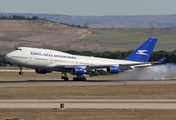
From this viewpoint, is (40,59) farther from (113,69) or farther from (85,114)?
(85,114)

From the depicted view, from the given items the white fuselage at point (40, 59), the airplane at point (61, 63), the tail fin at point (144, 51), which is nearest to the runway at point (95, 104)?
the airplane at point (61, 63)

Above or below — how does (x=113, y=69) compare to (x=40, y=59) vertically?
below

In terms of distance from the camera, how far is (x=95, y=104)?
2595 cm

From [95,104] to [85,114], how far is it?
4489 mm

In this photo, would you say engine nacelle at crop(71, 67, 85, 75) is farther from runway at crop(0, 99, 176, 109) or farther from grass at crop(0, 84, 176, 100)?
runway at crop(0, 99, 176, 109)

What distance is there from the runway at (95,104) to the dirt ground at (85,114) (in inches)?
68.4

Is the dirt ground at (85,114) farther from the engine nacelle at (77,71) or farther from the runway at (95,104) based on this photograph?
the engine nacelle at (77,71)

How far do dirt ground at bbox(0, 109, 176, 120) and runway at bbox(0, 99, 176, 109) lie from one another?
68.4 inches

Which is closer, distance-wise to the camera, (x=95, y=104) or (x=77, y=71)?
(x=95, y=104)

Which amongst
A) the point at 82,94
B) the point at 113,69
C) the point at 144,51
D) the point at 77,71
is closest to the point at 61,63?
the point at 77,71

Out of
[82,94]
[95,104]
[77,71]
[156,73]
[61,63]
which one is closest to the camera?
[95,104]

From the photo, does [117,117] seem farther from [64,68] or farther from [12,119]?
[64,68]

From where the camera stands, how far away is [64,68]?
50906 mm

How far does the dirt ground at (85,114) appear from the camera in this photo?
20469mm
